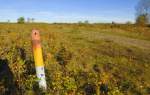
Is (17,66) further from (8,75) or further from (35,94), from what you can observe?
(35,94)

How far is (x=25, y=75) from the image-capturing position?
888 centimetres

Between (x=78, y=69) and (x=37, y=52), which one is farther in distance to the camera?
(x=78, y=69)

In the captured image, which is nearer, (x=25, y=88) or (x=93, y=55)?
(x=25, y=88)

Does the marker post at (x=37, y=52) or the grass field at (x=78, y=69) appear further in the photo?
the grass field at (x=78, y=69)

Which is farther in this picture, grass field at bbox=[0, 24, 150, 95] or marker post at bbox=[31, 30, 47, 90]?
grass field at bbox=[0, 24, 150, 95]

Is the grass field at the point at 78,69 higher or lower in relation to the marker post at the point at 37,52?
lower

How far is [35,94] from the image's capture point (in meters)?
7.55

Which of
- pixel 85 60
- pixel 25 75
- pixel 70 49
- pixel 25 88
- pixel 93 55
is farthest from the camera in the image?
pixel 70 49

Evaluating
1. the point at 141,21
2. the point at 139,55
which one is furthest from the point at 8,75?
the point at 141,21

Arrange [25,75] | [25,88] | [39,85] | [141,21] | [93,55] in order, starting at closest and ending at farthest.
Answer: [39,85], [25,88], [25,75], [93,55], [141,21]

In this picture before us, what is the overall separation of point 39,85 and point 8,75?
2263 mm

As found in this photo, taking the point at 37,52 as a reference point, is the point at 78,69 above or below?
below

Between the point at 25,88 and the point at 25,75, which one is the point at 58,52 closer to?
the point at 25,75

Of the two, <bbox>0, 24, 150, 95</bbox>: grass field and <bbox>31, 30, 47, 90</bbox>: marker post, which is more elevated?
<bbox>31, 30, 47, 90</bbox>: marker post
